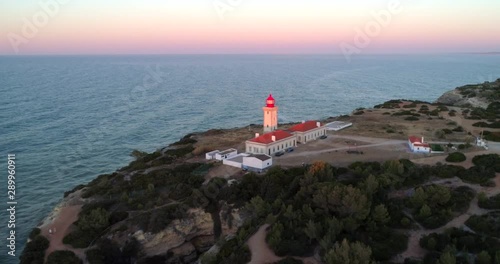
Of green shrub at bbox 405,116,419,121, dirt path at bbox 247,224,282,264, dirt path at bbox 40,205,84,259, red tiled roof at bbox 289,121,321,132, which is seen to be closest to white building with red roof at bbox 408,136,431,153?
red tiled roof at bbox 289,121,321,132

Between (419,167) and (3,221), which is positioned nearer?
(419,167)

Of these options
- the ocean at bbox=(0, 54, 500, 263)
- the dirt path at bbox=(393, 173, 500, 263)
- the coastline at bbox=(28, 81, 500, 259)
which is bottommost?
the ocean at bbox=(0, 54, 500, 263)

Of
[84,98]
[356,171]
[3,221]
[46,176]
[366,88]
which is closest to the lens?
[356,171]

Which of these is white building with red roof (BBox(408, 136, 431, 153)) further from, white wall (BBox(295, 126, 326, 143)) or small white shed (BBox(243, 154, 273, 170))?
small white shed (BBox(243, 154, 273, 170))

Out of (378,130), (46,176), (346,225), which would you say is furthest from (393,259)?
(46,176)

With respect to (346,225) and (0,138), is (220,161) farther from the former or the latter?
(0,138)

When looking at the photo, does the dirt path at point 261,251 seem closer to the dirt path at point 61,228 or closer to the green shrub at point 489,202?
the dirt path at point 61,228

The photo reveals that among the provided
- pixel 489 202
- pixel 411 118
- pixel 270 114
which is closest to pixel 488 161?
pixel 489 202
